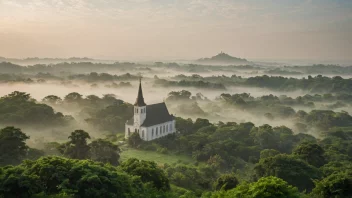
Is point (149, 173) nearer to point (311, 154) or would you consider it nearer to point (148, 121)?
point (311, 154)

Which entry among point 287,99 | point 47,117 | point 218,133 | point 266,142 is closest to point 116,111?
point 47,117

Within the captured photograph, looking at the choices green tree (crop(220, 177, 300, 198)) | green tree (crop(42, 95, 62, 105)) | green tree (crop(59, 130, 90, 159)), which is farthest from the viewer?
green tree (crop(42, 95, 62, 105))

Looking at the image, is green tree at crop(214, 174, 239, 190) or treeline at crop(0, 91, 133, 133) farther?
treeline at crop(0, 91, 133, 133)

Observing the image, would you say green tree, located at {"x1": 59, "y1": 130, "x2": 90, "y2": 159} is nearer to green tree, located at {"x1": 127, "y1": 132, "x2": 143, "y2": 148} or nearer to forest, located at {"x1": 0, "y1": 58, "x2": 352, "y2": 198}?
forest, located at {"x1": 0, "y1": 58, "x2": 352, "y2": 198}

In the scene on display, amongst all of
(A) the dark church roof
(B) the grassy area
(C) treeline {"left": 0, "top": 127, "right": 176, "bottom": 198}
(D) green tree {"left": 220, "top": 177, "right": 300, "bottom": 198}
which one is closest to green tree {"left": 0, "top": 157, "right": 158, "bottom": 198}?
(C) treeline {"left": 0, "top": 127, "right": 176, "bottom": 198}

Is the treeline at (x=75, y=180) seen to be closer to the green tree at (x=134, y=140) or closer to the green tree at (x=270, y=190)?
the green tree at (x=270, y=190)

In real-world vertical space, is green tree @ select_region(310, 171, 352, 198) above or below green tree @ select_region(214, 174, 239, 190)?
above

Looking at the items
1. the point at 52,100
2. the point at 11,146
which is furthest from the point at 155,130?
the point at 52,100
